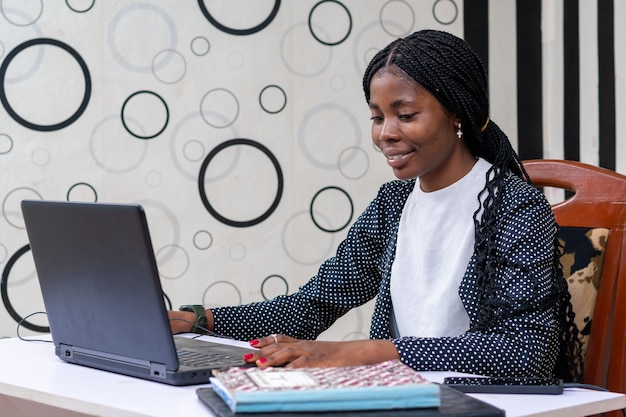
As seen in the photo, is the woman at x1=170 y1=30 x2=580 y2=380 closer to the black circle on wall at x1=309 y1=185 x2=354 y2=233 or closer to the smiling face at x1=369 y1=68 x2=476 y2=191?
the smiling face at x1=369 y1=68 x2=476 y2=191

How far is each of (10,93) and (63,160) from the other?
216 mm

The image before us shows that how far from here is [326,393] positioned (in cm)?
83

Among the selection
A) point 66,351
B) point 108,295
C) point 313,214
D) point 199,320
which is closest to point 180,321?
point 199,320

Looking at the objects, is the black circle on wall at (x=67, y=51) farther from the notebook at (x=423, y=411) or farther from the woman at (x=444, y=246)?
the notebook at (x=423, y=411)

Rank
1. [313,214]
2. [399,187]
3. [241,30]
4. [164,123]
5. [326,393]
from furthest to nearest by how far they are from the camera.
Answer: [313,214]
[241,30]
[164,123]
[399,187]
[326,393]

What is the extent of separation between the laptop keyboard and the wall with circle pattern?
3.69ft

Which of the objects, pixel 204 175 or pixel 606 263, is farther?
pixel 204 175

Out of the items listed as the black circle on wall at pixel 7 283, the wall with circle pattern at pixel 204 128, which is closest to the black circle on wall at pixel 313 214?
the wall with circle pattern at pixel 204 128

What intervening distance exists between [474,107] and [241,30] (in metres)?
1.08

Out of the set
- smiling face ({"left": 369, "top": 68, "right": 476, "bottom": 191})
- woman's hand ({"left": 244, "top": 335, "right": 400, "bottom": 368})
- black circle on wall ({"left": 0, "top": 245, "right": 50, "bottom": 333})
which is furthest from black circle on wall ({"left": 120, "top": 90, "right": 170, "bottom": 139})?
woman's hand ({"left": 244, "top": 335, "right": 400, "bottom": 368})

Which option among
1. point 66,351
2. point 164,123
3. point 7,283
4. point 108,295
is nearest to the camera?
point 108,295

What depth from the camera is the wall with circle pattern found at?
7.09 ft

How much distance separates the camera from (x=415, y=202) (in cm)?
163

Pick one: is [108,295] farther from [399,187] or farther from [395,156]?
[399,187]
